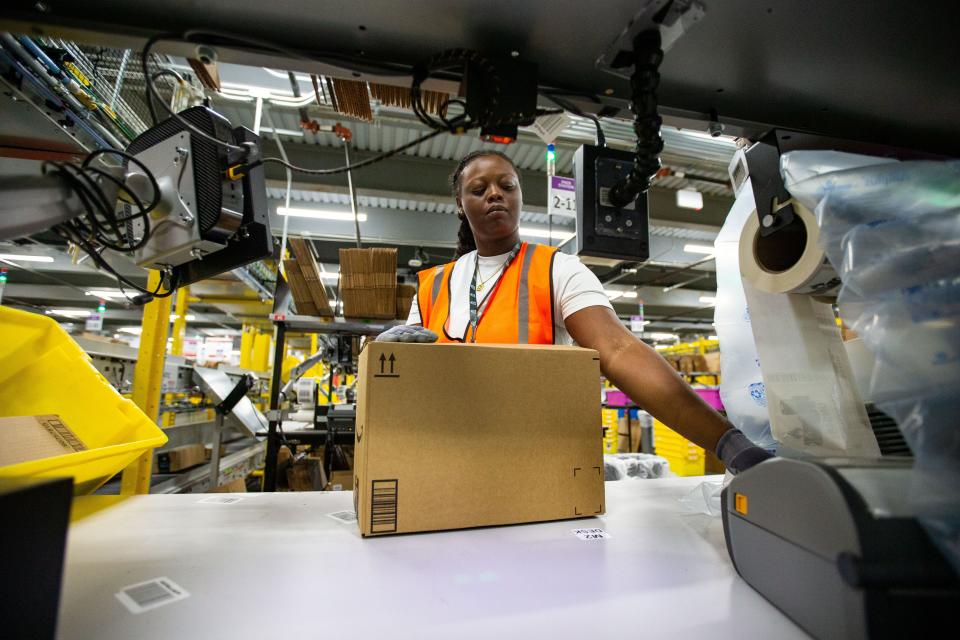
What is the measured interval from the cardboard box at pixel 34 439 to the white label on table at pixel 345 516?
17.4 inches

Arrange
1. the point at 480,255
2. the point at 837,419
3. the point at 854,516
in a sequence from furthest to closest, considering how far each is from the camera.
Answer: the point at 480,255, the point at 837,419, the point at 854,516

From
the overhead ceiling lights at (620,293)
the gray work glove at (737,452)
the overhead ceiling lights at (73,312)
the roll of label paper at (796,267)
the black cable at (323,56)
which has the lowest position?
the gray work glove at (737,452)

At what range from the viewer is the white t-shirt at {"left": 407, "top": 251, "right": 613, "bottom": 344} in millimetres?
1054

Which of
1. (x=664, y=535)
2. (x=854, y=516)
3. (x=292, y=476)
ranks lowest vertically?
(x=292, y=476)

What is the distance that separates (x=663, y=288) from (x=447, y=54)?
9454 millimetres

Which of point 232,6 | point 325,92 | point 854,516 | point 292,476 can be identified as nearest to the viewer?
point 854,516

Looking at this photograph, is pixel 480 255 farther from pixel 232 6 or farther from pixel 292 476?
pixel 292 476

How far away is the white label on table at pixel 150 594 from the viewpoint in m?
0.44

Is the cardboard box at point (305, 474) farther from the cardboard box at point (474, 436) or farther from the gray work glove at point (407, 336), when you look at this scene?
the gray work glove at point (407, 336)

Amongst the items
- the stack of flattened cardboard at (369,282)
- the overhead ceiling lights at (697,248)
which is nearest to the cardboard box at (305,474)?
the stack of flattened cardboard at (369,282)

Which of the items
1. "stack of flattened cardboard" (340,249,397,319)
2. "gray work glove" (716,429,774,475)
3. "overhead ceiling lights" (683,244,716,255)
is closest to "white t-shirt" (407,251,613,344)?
"gray work glove" (716,429,774,475)

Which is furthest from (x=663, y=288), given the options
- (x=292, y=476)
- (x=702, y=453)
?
(x=292, y=476)

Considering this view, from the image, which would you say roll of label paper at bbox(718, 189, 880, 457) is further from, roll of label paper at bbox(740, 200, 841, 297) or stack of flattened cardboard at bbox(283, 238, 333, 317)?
stack of flattened cardboard at bbox(283, 238, 333, 317)

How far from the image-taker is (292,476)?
111 inches
